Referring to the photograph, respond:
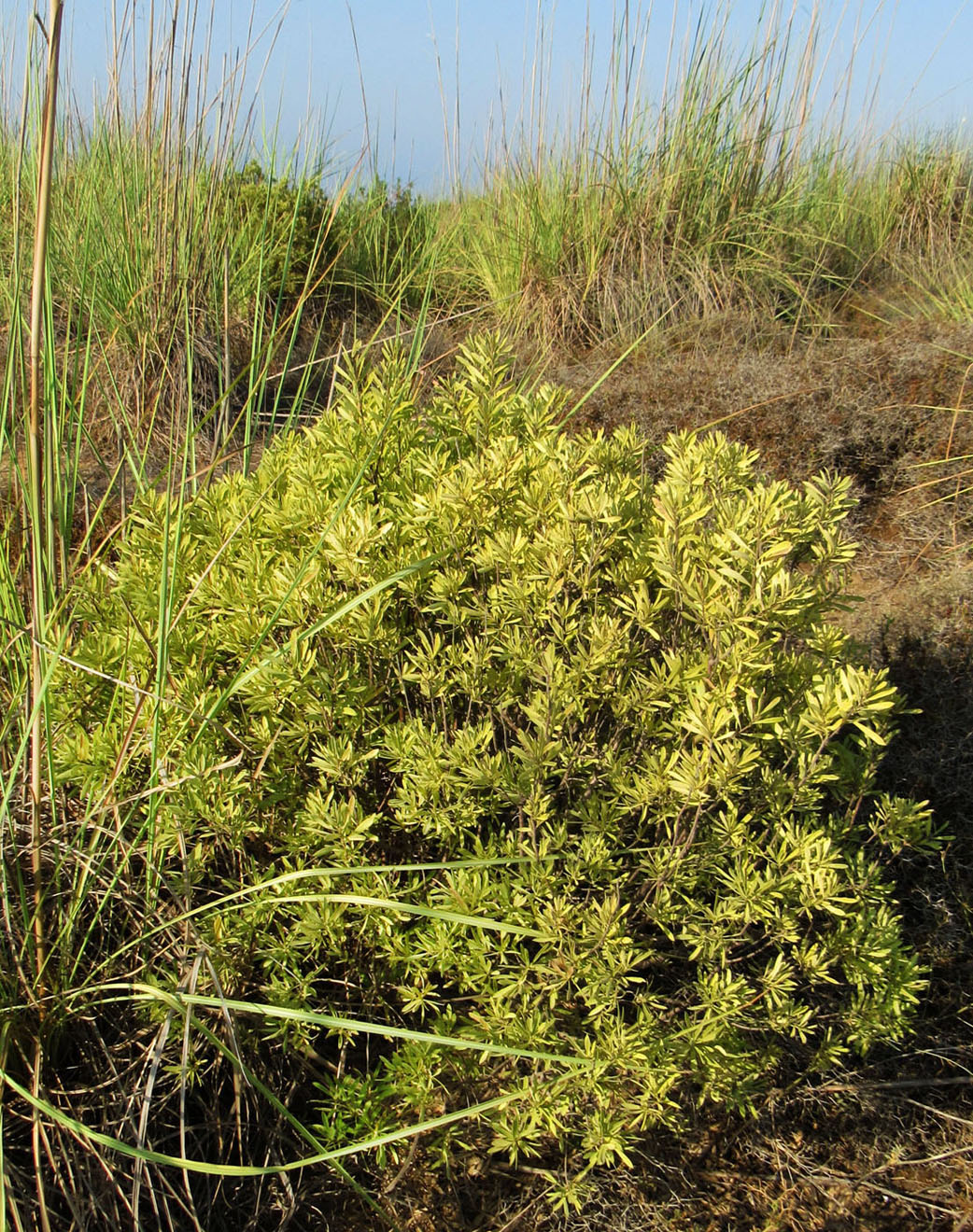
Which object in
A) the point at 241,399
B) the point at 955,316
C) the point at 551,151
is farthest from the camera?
the point at 551,151

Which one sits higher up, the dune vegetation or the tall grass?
the tall grass

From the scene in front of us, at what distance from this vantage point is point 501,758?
164 cm

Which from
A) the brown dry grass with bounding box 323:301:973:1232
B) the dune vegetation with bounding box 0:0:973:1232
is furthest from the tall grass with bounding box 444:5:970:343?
the dune vegetation with bounding box 0:0:973:1232

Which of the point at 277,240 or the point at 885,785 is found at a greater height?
the point at 277,240

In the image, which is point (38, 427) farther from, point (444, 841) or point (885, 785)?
point (885, 785)

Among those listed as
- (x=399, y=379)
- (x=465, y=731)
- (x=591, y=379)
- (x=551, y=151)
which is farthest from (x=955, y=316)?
(x=465, y=731)

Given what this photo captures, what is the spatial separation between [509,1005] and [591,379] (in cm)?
366

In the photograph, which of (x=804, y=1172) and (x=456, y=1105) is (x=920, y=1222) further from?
(x=456, y=1105)

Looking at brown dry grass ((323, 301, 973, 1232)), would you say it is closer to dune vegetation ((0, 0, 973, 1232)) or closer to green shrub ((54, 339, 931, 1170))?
dune vegetation ((0, 0, 973, 1232))

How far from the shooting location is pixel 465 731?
166 cm

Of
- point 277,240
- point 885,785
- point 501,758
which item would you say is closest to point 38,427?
point 501,758

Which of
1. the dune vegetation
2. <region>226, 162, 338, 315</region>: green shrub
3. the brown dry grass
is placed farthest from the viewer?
<region>226, 162, 338, 315</region>: green shrub

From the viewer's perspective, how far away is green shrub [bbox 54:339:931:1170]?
1.62 m

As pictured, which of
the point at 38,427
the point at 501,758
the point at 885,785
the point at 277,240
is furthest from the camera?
the point at 277,240
